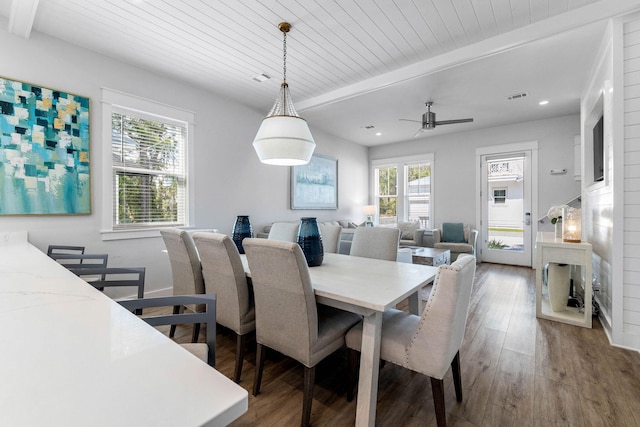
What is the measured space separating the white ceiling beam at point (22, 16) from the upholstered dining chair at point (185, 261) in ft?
6.70

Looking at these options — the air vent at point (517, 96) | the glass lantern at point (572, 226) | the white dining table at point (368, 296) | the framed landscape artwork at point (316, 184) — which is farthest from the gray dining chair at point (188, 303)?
the air vent at point (517, 96)

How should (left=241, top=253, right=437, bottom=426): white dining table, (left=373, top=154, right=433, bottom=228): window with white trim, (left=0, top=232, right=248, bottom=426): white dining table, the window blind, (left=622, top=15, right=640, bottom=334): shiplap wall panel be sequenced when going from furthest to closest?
1. (left=373, top=154, right=433, bottom=228): window with white trim
2. the window blind
3. (left=622, top=15, right=640, bottom=334): shiplap wall panel
4. (left=241, top=253, right=437, bottom=426): white dining table
5. (left=0, top=232, right=248, bottom=426): white dining table

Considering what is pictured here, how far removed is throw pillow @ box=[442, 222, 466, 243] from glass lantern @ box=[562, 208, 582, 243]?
9.32ft

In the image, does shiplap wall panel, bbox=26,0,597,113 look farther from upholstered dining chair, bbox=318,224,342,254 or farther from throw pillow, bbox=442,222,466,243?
throw pillow, bbox=442,222,466,243

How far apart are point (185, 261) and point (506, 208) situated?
5881mm

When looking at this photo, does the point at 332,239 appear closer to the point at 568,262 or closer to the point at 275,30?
the point at 275,30

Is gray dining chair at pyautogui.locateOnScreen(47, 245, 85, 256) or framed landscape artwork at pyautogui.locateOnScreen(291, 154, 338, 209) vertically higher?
framed landscape artwork at pyautogui.locateOnScreen(291, 154, 338, 209)

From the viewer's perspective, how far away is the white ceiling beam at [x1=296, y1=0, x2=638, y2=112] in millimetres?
2379

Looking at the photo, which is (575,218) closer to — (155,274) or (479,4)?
(479,4)

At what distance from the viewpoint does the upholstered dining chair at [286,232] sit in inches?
111

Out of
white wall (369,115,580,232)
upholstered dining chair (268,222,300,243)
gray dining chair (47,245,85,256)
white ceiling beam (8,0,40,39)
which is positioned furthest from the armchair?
white ceiling beam (8,0,40,39)

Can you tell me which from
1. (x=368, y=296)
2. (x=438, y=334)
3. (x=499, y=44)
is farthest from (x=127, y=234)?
(x=499, y=44)

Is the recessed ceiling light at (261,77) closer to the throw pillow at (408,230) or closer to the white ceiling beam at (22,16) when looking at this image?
the white ceiling beam at (22,16)

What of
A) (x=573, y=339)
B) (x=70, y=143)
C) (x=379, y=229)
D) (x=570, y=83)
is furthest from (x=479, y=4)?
(x=70, y=143)
